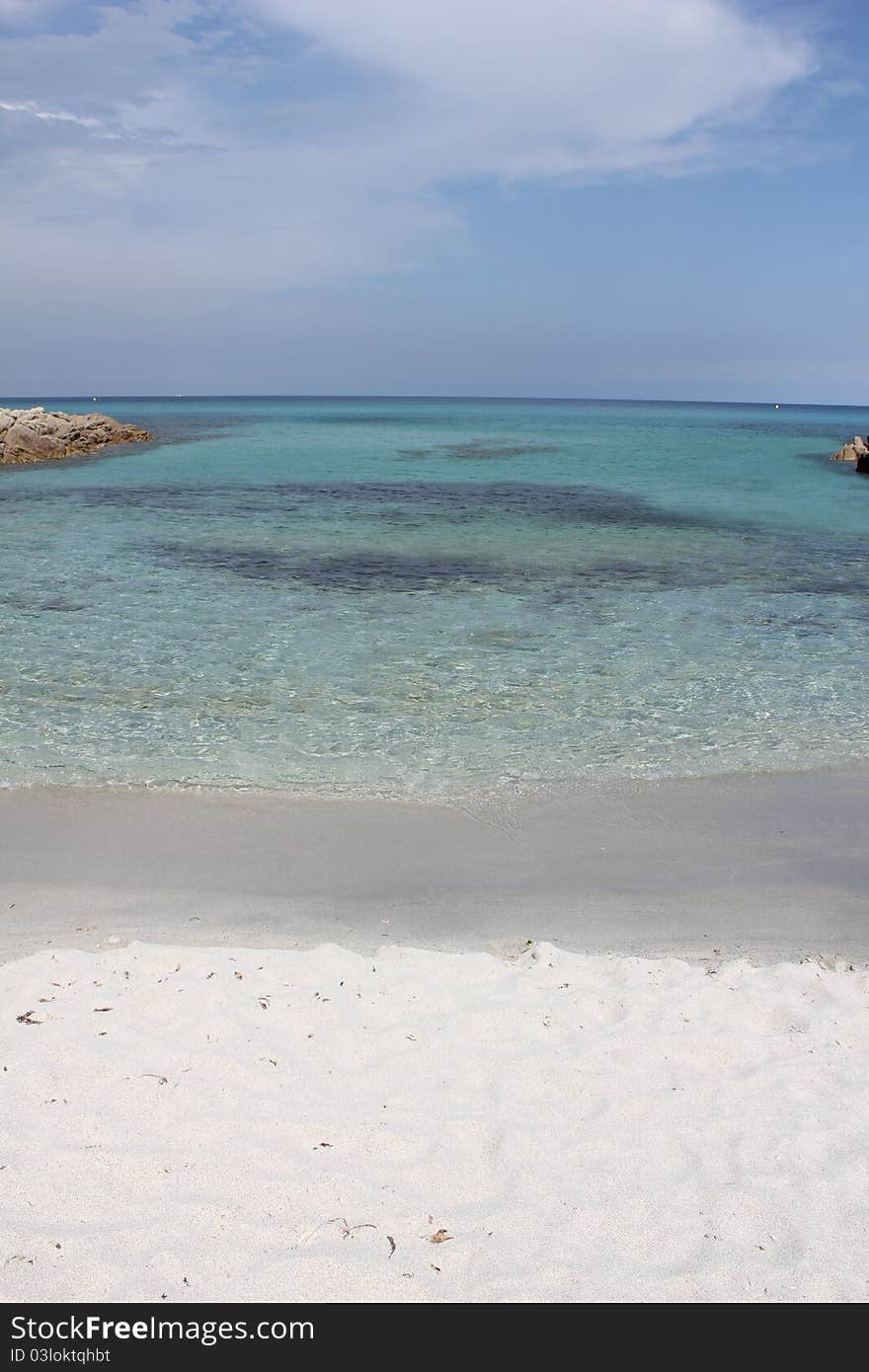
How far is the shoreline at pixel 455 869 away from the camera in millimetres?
5711

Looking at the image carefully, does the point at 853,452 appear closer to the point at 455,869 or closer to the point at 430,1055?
the point at 455,869

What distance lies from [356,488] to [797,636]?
2045 centimetres

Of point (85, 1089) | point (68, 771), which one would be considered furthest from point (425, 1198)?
point (68, 771)

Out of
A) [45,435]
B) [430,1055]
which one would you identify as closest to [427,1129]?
[430,1055]

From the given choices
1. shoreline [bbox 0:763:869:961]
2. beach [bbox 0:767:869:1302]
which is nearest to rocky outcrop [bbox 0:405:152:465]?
shoreline [bbox 0:763:869:961]

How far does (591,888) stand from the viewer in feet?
20.8

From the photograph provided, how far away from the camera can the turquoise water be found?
336 inches

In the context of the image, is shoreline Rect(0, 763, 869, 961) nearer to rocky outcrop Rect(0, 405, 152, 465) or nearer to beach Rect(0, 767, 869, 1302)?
beach Rect(0, 767, 869, 1302)

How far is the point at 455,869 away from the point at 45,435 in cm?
4115

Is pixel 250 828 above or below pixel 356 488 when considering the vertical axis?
below

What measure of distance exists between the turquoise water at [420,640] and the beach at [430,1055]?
124 centimetres

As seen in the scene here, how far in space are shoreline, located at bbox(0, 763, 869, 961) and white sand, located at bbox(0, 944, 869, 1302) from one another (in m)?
0.43

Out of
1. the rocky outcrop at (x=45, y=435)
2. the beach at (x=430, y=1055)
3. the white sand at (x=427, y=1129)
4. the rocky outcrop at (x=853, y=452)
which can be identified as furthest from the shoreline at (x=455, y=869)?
the rocky outcrop at (x=853, y=452)

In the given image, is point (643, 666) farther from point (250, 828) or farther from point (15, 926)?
point (15, 926)
